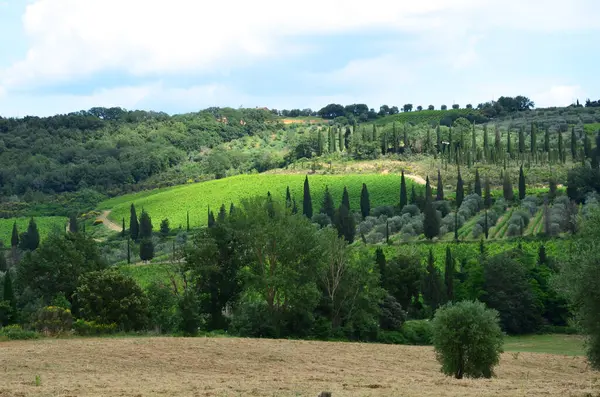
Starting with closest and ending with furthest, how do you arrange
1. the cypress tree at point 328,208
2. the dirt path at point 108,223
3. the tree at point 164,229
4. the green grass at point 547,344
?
the green grass at point 547,344 → the cypress tree at point 328,208 → the tree at point 164,229 → the dirt path at point 108,223

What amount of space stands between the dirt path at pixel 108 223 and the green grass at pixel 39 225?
726 cm

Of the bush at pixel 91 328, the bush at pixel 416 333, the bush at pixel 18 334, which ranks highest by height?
the bush at pixel 18 334

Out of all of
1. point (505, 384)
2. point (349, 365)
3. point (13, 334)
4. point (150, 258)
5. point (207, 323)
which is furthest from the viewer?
point (150, 258)

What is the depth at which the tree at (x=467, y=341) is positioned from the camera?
1502 inches

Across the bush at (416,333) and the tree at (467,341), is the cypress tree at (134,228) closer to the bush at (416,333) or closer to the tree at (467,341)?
the bush at (416,333)

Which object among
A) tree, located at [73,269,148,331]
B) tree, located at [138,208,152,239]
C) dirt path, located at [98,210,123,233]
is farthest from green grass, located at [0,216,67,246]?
tree, located at [73,269,148,331]

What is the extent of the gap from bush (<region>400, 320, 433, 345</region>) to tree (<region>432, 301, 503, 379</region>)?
27.8 m

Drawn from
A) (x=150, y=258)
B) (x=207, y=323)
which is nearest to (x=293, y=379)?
(x=207, y=323)

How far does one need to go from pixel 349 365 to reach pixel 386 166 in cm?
13324

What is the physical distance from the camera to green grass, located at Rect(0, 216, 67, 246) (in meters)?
150

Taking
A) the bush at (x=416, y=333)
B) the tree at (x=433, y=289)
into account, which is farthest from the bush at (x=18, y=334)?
the tree at (x=433, y=289)

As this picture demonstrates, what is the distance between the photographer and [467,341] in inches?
1503

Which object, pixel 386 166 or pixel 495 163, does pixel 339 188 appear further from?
pixel 495 163

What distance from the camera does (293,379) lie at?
33.2 metres
